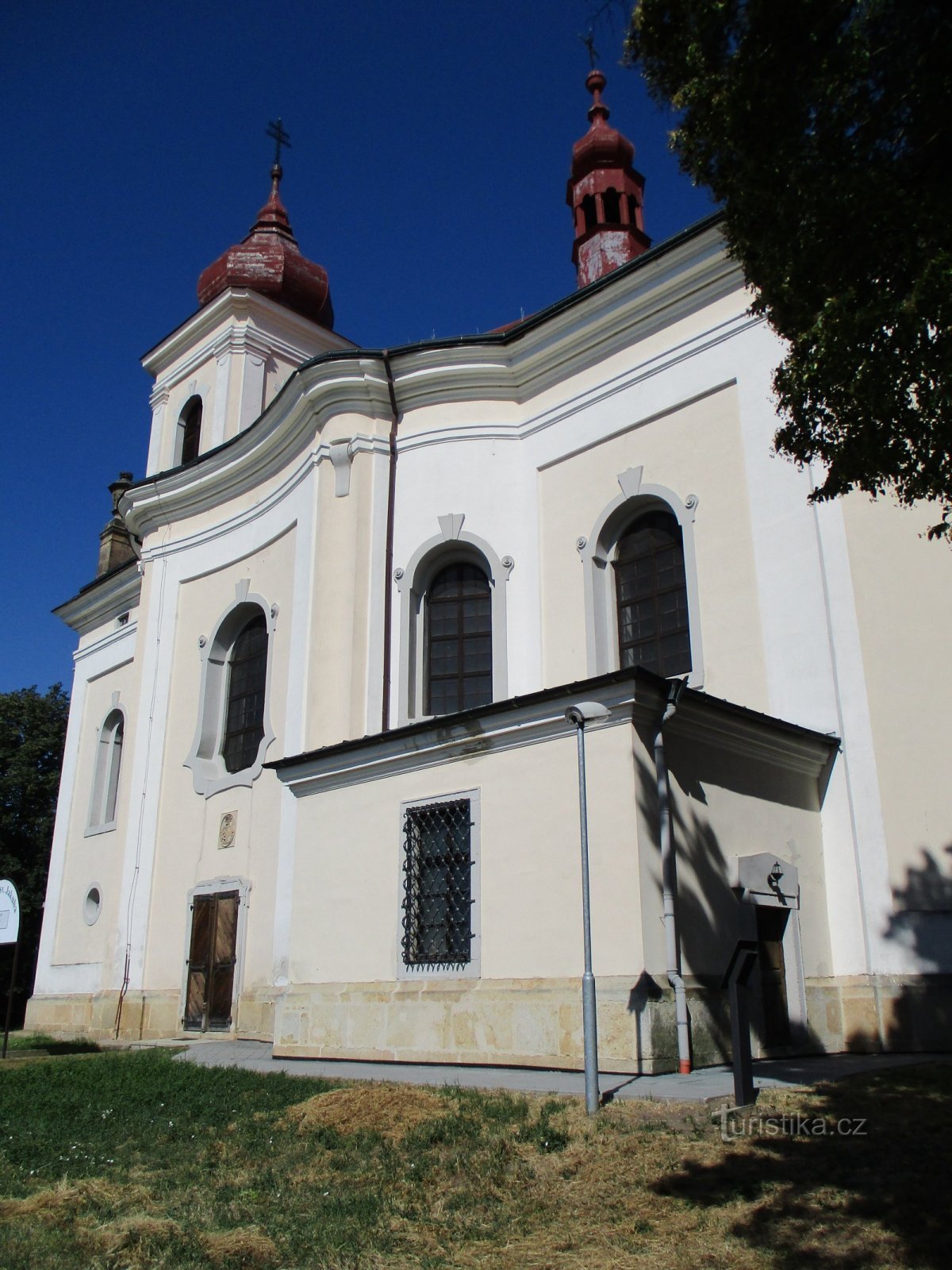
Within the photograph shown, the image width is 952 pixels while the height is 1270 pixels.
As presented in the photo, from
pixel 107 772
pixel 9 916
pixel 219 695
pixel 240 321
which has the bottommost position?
pixel 9 916

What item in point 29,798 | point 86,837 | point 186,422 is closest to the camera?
point 86,837

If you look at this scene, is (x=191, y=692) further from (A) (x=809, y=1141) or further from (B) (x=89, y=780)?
(A) (x=809, y=1141)

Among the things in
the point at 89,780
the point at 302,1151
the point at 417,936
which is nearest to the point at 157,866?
the point at 89,780

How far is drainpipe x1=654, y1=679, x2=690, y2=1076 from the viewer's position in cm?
927

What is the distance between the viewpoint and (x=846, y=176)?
21.2 feet

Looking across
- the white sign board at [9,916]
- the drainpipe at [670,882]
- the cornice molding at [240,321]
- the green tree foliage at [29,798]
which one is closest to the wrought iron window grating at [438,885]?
the drainpipe at [670,882]

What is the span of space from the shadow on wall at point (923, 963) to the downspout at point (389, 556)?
7142 mm

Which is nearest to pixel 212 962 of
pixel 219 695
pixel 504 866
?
pixel 219 695

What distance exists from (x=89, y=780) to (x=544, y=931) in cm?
1668

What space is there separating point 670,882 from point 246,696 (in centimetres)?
1081

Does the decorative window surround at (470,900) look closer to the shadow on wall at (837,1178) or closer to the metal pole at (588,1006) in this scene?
the metal pole at (588,1006)

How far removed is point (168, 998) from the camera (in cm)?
1738

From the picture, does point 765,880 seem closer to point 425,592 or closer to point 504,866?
point 504,866

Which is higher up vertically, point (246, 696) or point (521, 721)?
point (246, 696)
